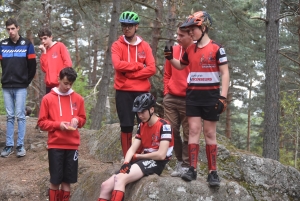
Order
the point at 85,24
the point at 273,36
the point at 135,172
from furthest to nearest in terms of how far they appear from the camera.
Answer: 1. the point at 85,24
2. the point at 273,36
3. the point at 135,172

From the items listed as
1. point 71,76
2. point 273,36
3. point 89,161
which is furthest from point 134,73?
point 273,36

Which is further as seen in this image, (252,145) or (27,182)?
(252,145)

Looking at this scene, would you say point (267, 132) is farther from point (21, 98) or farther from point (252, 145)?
point (252, 145)

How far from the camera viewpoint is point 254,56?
63.1 feet

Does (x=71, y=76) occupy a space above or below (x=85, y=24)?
below

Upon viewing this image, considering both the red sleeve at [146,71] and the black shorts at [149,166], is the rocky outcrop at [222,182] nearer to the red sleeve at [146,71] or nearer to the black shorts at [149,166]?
the black shorts at [149,166]

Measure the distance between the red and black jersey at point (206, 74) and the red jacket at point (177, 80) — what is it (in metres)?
0.69

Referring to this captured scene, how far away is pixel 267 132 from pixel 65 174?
666 centimetres

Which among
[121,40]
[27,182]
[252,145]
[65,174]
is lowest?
[252,145]

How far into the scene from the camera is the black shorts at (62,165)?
4.82m

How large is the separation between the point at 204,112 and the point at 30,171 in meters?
3.74

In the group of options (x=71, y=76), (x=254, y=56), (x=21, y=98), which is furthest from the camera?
(x=254, y=56)

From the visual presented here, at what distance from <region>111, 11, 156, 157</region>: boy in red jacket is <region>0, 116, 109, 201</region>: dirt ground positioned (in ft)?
5.52

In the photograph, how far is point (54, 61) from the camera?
21.2ft
